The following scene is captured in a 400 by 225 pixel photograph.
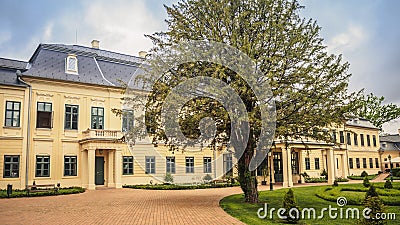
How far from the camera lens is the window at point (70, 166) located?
2556 centimetres

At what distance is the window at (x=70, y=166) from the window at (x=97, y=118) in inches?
111

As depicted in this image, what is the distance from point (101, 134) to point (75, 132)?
2.04m

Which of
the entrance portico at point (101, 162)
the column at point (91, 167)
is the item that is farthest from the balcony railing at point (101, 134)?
the column at point (91, 167)

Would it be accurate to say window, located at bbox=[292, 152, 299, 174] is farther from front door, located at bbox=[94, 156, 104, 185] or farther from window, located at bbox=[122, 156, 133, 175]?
front door, located at bbox=[94, 156, 104, 185]

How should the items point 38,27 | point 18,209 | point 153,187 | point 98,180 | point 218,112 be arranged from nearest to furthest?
point 218,112, point 18,209, point 38,27, point 153,187, point 98,180

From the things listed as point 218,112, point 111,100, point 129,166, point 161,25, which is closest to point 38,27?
point 161,25

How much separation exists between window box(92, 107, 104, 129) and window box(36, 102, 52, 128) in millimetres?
3075

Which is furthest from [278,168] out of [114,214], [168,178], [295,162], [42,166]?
[114,214]

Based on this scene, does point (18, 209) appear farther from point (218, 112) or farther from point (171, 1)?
point (171, 1)

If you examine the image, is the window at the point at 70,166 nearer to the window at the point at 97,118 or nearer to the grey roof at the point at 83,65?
the window at the point at 97,118

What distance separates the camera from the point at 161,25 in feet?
51.1

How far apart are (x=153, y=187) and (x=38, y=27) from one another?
1313cm

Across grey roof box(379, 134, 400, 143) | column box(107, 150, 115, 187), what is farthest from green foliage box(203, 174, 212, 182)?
grey roof box(379, 134, 400, 143)

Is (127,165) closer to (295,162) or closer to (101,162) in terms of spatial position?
(101,162)
